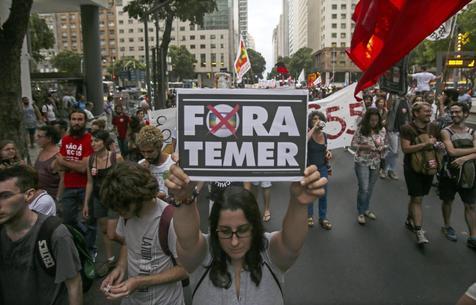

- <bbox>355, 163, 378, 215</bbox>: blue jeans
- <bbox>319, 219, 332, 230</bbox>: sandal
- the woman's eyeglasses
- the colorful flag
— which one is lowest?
<bbox>319, 219, 332, 230</bbox>: sandal

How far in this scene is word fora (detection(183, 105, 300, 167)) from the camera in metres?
2.06

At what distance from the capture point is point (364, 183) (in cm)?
686

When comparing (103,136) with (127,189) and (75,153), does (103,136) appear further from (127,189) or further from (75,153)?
(127,189)

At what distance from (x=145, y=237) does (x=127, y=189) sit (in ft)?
→ 1.05

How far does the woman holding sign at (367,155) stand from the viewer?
688 centimetres

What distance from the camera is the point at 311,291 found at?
15.4 ft

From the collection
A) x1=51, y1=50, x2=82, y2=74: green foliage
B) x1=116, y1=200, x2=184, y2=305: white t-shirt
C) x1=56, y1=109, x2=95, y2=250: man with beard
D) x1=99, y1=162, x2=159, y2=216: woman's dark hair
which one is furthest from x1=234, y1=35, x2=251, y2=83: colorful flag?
x1=51, y1=50, x2=82, y2=74: green foliage

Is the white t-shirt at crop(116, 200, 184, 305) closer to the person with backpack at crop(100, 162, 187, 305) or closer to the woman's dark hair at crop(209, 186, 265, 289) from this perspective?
the person with backpack at crop(100, 162, 187, 305)

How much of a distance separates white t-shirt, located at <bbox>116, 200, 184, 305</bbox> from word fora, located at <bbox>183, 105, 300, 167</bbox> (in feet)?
2.74

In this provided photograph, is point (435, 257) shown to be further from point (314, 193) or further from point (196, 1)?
point (196, 1)

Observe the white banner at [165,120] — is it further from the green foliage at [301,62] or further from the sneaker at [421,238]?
the green foliage at [301,62]

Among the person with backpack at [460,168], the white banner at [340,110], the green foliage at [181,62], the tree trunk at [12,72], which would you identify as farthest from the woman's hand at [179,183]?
the green foliage at [181,62]

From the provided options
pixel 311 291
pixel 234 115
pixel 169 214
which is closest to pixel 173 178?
pixel 234 115

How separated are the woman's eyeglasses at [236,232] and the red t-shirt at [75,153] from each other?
362 cm
